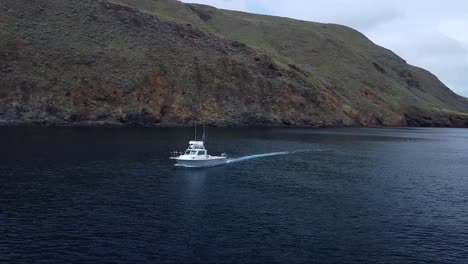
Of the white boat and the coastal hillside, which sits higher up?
the coastal hillside

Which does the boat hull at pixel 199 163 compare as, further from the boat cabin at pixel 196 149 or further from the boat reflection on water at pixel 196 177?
the boat cabin at pixel 196 149

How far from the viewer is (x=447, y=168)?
289 ft

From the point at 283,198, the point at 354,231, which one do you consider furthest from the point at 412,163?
the point at 354,231

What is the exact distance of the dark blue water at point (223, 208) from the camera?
122ft

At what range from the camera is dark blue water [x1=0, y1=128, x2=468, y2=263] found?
1459 inches

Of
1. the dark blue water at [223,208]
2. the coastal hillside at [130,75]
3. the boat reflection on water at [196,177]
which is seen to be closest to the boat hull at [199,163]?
the boat reflection on water at [196,177]

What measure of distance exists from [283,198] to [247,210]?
7.87m

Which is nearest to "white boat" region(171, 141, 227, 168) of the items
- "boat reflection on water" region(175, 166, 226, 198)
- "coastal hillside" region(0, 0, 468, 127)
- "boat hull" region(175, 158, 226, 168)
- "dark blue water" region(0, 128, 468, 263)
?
"boat hull" region(175, 158, 226, 168)

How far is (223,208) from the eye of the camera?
1965 inches

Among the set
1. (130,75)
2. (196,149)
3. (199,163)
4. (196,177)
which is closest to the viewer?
(196,177)

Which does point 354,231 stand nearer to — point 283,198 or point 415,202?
point 283,198

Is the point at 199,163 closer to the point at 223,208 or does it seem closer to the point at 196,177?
the point at 196,177

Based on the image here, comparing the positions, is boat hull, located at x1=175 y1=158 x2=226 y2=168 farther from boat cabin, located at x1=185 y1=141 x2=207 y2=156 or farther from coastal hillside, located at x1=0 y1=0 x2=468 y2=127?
coastal hillside, located at x1=0 y1=0 x2=468 y2=127

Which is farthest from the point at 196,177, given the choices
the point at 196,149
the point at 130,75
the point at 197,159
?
the point at 130,75
